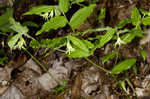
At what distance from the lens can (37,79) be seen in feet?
8.38

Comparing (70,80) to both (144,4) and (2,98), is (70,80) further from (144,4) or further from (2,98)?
(144,4)

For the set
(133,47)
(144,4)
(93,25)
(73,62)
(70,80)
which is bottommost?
(70,80)

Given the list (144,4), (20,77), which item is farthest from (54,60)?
(144,4)

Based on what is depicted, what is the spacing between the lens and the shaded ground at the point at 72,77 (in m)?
2.34

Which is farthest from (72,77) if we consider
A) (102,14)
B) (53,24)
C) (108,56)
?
(102,14)

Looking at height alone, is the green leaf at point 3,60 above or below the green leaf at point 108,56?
below

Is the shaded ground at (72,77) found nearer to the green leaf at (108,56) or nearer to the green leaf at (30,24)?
the green leaf at (108,56)

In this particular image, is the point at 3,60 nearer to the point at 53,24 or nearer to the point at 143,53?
the point at 53,24

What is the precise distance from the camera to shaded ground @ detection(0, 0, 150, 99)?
7.68 ft

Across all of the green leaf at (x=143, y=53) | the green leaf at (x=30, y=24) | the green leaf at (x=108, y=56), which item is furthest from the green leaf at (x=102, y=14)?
the green leaf at (x=30, y=24)

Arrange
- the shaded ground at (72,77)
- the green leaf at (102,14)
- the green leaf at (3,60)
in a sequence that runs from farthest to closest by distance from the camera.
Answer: the green leaf at (102,14) → the green leaf at (3,60) → the shaded ground at (72,77)

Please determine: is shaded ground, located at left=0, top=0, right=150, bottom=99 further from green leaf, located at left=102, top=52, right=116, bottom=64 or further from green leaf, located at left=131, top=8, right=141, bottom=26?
green leaf, located at left=131, top=8, right=141, bottom=26

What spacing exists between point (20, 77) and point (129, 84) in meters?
1.53

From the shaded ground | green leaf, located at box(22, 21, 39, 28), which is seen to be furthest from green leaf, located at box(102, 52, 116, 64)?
green leaf, located at box(22, 21, 39, 28)
